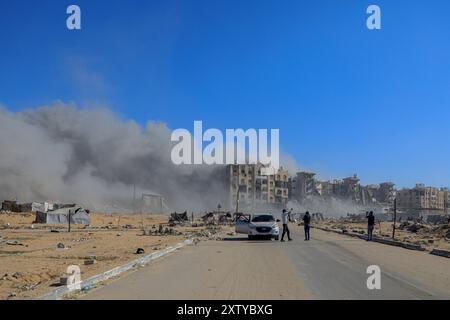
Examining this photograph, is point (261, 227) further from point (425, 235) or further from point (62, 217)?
point (62, 217)

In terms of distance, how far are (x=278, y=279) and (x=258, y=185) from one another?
162792mm

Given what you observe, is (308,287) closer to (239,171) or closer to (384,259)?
(384,259)

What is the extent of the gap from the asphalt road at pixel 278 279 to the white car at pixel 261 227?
1089 centimetres

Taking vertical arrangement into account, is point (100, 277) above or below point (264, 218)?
below

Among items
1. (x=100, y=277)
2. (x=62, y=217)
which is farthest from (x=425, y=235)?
(x=62, y=217)

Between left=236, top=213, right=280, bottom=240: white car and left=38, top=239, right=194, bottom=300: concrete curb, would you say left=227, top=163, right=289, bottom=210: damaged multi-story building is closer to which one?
left=236, top=213, right=280, bottom=240: white car

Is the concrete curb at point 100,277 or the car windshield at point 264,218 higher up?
the car windshield at point 264,218

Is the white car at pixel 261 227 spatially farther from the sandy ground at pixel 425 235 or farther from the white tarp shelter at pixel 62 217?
the white tarp shelter at pixel 62 217

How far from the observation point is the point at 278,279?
12.6m

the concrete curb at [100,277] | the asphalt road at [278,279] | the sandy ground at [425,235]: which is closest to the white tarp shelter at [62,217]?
the sandy ground at [425,235]

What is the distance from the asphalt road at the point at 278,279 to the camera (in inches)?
406

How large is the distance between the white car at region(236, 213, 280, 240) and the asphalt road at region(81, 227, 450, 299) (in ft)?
35.7

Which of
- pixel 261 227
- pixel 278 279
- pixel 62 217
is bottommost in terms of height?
pixel 62 217
